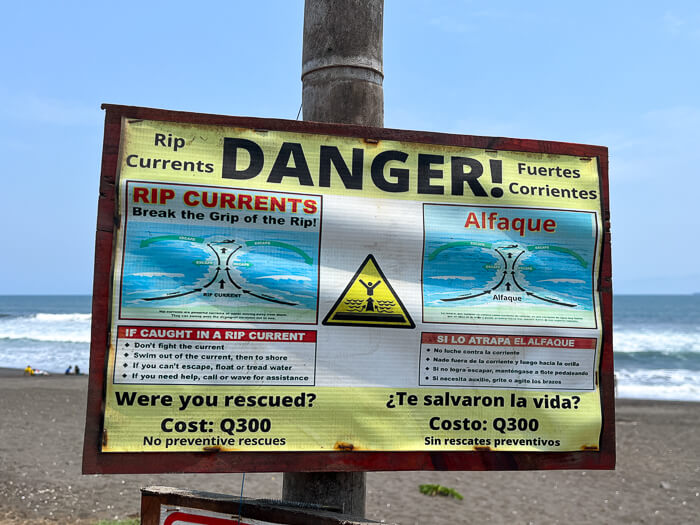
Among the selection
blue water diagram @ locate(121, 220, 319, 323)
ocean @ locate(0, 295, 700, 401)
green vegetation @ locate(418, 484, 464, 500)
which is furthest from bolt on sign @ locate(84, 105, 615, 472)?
ocean @ locate(0, 295, 700, 401)

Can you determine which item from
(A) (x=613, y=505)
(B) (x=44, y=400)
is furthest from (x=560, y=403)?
(B) (x=44, y=400)

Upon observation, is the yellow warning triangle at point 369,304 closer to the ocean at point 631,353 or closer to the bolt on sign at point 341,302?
the bolt on sign at point 341,302

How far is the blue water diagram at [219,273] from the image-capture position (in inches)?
89.5

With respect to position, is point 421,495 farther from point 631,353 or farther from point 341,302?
point 631,353

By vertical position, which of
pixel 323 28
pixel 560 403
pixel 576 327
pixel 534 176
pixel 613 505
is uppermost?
pixel 323 28

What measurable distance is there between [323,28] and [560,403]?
1.80 meters

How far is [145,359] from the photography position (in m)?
2.25

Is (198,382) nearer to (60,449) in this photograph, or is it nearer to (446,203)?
(446,203)

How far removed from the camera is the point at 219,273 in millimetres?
2320

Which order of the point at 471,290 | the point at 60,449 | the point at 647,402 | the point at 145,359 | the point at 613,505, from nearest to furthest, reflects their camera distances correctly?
the point at 145,359 < the point at 471,290 < the point at 613,505 < the point at 60,449 < the point at 647,402

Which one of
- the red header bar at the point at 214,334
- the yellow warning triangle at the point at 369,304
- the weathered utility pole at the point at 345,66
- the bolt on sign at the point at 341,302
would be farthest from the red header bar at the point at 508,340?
the weathered utility pole at the point at 345,66

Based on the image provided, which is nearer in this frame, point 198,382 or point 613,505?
point 198,382

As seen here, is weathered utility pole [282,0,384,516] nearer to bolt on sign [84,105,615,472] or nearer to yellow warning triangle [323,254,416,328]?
bolt on sign [84,105,615,472]

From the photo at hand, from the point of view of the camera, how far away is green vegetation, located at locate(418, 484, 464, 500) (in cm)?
942
